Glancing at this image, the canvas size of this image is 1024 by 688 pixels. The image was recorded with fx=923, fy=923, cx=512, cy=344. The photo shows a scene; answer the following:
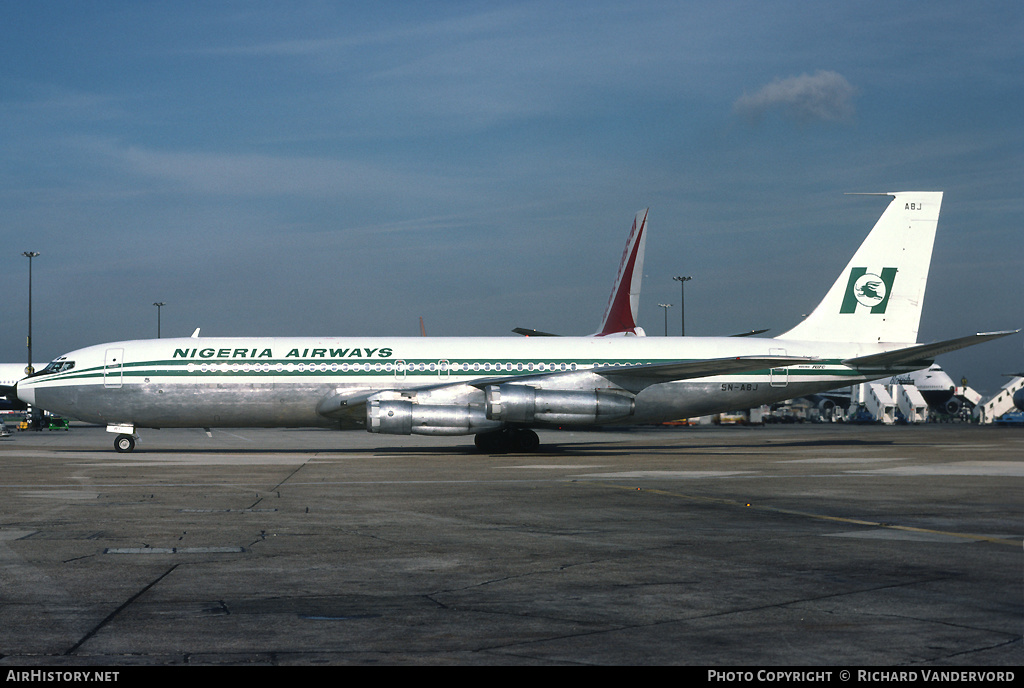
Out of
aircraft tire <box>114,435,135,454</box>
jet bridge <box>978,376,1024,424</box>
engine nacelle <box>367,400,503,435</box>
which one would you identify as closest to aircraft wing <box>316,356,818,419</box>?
engine nacelle <box>367,400,503,435</box>

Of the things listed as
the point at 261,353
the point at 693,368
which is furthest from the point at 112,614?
the point at 693,368

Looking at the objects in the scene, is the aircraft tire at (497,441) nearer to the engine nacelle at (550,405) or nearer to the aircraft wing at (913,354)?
the engine nacelle at (550,405)

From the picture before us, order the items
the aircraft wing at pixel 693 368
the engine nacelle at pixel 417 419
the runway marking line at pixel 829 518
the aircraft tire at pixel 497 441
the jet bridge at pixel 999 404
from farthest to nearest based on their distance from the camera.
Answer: the jet bridge at pixel 999 404, the aircraft tire at pixel 497 441, the aircraft wing at pixel 693 368, the engine nacelle at pixel 417 419, the runway marking line at pixel 829 518

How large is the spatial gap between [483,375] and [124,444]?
12.3 meters

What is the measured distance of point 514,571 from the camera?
9.20 meters

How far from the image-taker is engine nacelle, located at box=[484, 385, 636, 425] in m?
29.8

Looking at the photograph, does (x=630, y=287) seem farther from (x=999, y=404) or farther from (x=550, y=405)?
(x=999, y=404)

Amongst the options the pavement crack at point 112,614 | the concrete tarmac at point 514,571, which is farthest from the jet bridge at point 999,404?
the pavement crack at point 112,614

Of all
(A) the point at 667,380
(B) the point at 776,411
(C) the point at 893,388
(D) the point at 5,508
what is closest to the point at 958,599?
(D) the point at 5,508

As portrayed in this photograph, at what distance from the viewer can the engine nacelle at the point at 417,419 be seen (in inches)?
1148

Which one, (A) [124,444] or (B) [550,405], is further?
(A) [124,444]

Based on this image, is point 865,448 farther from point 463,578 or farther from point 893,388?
point 893,388

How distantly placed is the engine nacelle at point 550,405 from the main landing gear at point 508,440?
226 cm

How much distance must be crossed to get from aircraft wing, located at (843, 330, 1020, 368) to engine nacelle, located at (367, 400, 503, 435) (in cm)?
1394
